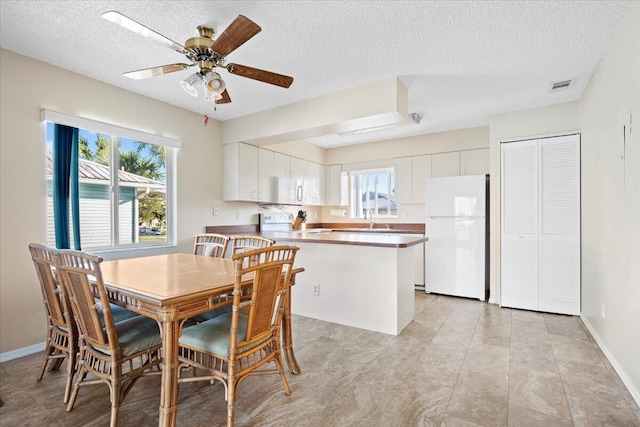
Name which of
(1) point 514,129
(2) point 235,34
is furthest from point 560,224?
(2) point 235,34

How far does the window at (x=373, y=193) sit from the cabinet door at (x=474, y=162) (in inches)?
45.7

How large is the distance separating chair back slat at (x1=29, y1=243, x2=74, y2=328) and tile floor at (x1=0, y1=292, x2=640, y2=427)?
0.47m

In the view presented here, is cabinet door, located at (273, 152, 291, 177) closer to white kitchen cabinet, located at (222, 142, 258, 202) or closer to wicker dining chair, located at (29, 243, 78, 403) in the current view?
white kitchen cabinet, located at (222, 142, 258, 202)

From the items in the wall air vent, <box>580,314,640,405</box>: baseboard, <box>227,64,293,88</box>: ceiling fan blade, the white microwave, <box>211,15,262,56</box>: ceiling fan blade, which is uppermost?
the wall air vent

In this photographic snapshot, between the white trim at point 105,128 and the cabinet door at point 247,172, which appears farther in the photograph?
the cabinet door at point 247,172

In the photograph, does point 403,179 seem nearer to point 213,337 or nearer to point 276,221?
point 276,221

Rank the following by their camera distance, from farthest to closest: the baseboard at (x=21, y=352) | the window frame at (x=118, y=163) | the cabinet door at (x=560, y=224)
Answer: the cabinet door at (x=560, y=224) → the window frame at (x=118, y=163) → the baseboard at (x=21, y=352)

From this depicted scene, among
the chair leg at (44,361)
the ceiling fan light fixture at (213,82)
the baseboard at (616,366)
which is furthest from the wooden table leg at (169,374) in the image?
the baseboard at (616,366)

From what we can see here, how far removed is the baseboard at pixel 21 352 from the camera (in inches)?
96.5

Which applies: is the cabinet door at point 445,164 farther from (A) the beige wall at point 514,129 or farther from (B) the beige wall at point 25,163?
Answer: (B) the beige wall at point 25,163

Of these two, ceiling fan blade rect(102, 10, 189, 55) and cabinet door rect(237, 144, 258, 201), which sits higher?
ceiling fan blade rect(102, 10, 189, 55)

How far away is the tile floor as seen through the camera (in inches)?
68.1

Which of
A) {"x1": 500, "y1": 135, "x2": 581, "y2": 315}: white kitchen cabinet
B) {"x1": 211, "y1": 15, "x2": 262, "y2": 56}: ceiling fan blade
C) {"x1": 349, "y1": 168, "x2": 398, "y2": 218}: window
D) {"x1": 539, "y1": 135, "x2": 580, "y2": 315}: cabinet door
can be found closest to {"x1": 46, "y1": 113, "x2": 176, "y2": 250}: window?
{"x1": 211, "y1": 15, "x2": 262, "y2": 56}: ceiling fan blade

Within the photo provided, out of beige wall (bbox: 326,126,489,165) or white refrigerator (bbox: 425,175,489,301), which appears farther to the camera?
beige wall (bbox: 326,126,489,165)
